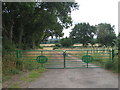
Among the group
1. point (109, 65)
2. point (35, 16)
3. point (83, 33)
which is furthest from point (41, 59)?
point (83, 33)

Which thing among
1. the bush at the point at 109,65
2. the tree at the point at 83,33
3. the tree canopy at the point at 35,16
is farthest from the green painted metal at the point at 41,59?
the tree at the point at 83,33

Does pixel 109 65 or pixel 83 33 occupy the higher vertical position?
pixel 83 33

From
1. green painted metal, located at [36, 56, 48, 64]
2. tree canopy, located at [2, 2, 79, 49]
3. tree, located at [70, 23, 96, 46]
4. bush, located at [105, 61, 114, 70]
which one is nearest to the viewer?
bush, located at [105, 61, 114, 70]

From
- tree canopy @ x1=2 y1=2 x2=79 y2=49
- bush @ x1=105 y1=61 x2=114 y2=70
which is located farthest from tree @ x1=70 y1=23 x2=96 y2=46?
bush @ x1=105 y1=61 x2=114 y2=70

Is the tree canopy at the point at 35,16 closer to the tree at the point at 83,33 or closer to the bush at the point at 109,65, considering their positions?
the bush at the point at 109,65

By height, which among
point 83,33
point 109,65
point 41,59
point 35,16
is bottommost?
point 109,65

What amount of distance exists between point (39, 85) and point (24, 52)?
4.28m

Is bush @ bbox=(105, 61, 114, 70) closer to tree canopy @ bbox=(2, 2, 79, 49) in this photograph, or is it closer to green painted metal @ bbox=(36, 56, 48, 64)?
green painted metal @ bbox=(36, 56, 48, 64)

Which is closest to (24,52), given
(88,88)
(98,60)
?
(88,88)

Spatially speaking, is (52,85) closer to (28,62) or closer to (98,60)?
(28,62)

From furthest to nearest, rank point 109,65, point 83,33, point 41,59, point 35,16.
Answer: point 83,33
point 35,16
point 41,59
point 109,65

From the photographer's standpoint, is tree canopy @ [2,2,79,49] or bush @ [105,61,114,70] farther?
tree canopy @ [2,2,79,49]

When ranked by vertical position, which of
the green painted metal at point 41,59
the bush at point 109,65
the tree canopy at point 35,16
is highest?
the tree canopy at point 35,16

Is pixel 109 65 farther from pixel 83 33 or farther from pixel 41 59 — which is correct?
pixel 83 33
